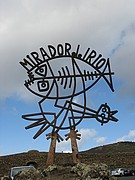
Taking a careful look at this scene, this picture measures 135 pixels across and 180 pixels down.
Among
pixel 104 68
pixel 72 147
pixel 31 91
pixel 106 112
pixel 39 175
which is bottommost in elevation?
pixel 39 175

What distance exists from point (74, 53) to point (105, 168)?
3.60m

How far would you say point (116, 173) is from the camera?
32.5 meters

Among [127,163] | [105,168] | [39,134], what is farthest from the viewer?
[127,163]

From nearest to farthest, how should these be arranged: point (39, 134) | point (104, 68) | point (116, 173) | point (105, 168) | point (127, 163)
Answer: point (105, 168) → point (39, 134) → point (104, 68) → point (116, 173) → point (127, 163)

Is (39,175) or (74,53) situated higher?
(74,53)

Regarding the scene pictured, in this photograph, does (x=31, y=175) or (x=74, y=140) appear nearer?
(x=31, y=175)

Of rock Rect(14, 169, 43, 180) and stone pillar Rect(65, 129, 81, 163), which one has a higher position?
stone pillar Rect(65, 129, 81, 163)

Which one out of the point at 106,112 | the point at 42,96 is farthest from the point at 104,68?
the point at 42,96

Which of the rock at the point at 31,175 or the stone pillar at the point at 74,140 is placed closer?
the rock at the point at 31,175

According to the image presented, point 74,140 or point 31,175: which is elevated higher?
point 74,140

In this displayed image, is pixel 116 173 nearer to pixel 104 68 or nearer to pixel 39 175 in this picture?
pixel 104 68

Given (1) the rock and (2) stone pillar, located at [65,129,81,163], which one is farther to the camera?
(2) stone pillar, located at [65,129,81,163]

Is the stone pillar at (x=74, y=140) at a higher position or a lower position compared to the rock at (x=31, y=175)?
higher

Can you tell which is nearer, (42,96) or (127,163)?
(42,96)
